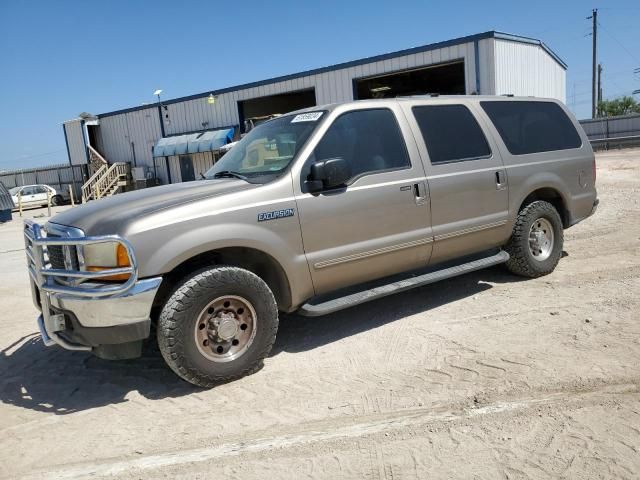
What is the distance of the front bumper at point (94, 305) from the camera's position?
3.54 meters

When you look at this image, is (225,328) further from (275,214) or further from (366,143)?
(366,143)

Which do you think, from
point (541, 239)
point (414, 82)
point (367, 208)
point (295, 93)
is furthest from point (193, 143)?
point (367, 208)

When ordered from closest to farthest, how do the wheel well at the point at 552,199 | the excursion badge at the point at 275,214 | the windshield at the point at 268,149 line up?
1. the excursion badge at the point at 275,214
2. the windshield at the point at 268,149
3. the wheel well at the point at 552,199

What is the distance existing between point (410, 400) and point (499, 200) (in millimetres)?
2740

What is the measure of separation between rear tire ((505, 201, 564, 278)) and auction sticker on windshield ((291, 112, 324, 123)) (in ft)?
8.40

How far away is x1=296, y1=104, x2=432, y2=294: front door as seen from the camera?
435 cm

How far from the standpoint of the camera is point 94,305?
3.56m

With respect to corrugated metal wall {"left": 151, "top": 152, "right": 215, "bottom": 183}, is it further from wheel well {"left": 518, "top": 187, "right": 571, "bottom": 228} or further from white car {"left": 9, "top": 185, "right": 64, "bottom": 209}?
wheel well {"left": 518, "top": 187, "right": 571, "bottom": 228}

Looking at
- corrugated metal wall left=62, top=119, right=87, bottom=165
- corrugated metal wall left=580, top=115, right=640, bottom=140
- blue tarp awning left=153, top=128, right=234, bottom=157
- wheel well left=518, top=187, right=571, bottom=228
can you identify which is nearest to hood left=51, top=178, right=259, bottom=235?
wheel well left=518, top=187, right=571, bottom=228

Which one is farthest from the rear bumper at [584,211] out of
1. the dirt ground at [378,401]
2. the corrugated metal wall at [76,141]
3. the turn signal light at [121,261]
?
the corrugated metal wall at [76,141]

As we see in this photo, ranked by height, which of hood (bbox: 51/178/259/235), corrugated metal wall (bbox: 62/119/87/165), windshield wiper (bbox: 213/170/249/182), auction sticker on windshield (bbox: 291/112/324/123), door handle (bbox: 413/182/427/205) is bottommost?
door handle (bbox: 413/182/427/205)

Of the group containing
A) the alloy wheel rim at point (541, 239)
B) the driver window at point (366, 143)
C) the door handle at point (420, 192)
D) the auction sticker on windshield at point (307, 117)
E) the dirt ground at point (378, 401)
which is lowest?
the dirt ground at point (378, 401)

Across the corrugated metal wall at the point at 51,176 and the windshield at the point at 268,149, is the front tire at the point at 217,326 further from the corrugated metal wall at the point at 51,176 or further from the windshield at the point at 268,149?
the corrugated metal wall at the point at 51,176

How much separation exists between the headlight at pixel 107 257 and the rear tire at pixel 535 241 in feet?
13.3
